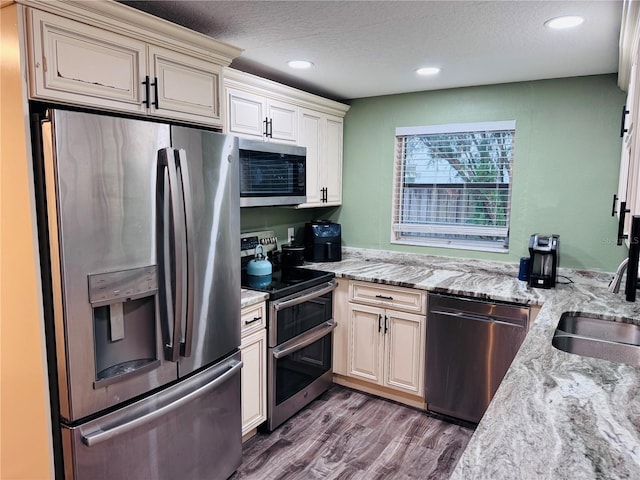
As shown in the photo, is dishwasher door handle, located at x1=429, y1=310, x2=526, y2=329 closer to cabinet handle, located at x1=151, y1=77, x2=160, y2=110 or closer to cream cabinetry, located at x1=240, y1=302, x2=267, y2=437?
cream cabinetry, located at x1=240, y1=302, x2=267, y2=437

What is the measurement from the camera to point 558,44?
2262 millimetres

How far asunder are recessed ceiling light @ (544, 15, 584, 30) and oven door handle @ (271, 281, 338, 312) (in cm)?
197

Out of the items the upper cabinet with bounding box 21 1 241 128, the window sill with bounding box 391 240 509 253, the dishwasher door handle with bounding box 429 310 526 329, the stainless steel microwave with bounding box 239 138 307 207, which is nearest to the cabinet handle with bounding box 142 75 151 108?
the upper cabinet with bounding box 21 1 241 128

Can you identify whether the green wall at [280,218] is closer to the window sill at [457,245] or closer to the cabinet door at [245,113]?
the cabinet door at [245,113]

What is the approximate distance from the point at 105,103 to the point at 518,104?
2.67 metres

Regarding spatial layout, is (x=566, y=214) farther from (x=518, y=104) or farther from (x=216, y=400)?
(x=216, y=400)

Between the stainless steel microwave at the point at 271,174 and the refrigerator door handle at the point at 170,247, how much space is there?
2.49ft

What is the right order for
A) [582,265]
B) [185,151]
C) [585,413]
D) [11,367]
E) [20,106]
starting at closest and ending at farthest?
[585,413] < [20,106] < [11,367] < [185,151] < [582,265]

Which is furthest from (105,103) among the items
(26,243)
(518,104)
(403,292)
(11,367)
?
(518,104)

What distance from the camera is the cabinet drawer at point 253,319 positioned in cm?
241

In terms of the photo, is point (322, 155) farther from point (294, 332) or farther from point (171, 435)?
point (171, 435)

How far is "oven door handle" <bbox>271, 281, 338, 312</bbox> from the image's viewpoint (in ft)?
8.52

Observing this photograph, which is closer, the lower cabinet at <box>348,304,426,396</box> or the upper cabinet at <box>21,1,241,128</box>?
the upper cabinet at <box>21,1,241,128</box>

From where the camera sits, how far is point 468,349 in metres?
2.78
